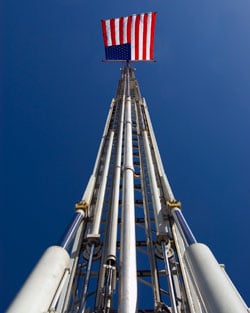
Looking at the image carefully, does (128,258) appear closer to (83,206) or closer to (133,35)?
(83,206)

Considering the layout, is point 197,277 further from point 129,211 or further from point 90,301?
point 90,301

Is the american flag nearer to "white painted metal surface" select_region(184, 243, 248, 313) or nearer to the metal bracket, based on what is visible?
the metal bracket

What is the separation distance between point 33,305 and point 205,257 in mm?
1614

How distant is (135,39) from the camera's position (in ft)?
48.4

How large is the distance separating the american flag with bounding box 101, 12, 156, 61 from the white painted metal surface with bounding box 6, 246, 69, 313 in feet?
42.3

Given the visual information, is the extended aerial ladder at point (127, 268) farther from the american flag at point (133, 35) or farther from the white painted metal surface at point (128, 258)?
the american flag at point (133, 35)

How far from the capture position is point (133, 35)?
48.4 feet

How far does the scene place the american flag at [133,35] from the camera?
14688 mm

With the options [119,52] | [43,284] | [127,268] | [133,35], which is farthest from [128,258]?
[133,35]

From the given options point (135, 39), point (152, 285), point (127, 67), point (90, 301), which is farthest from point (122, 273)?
point (127, 67)

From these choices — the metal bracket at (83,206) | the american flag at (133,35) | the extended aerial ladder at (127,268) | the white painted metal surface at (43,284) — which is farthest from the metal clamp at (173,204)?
the american flag at (133,35)

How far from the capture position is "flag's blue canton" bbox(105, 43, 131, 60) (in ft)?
48.2

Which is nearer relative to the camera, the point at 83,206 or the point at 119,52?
the point at 83,206

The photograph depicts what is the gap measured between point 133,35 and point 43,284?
14013mm
